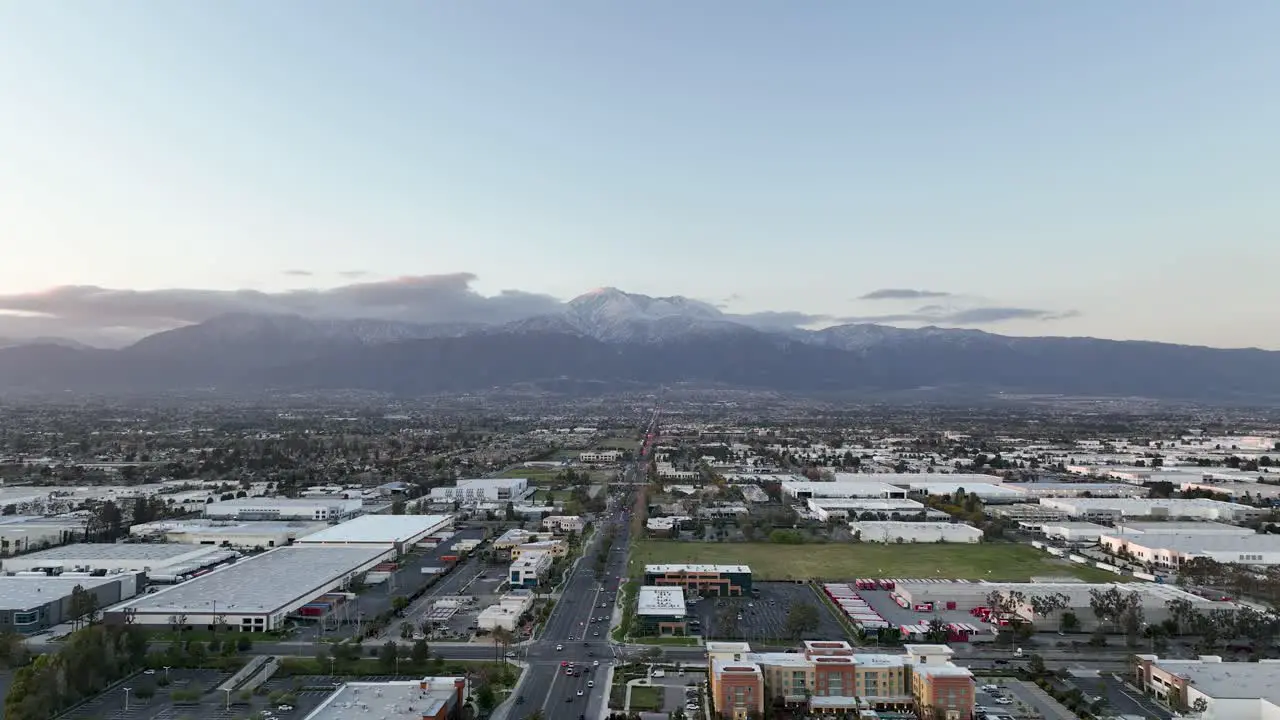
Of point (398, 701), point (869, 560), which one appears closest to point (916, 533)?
point (869, 560)

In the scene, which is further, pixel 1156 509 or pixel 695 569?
pixel 1156 509

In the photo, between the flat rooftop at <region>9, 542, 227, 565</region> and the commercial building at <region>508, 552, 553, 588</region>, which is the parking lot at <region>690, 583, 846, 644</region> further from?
the flat rooftop at <region>9, 542, 227, 565</region>

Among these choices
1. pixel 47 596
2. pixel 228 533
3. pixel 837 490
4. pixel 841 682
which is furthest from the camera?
pixel 837 490

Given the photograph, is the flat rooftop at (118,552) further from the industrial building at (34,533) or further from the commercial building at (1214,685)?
the commercial building at (1214,685)

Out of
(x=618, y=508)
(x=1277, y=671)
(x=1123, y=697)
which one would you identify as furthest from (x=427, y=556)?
(x=1277, y=671)

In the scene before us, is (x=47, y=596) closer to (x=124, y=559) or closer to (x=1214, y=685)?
(x=124, y=559)

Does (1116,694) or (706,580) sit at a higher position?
(706,580)
